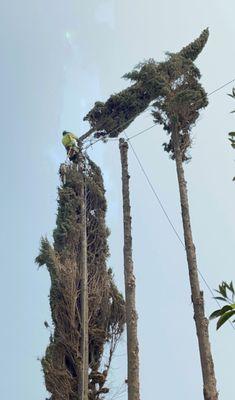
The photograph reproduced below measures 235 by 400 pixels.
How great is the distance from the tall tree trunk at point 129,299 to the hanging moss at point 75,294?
269cm

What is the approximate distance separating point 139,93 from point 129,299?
20.0ft

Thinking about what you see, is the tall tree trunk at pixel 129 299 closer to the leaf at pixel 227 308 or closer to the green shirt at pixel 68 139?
the green shirt at pixel 68 139

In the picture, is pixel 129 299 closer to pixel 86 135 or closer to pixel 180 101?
pixel 180 101

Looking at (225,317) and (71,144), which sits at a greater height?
(71,144)

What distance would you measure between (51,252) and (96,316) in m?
2.05

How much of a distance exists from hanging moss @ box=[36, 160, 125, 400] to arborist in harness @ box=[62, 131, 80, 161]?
0.43m

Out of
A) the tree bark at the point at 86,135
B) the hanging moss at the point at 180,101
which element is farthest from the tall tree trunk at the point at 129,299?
the tree bark at the point at 86,135

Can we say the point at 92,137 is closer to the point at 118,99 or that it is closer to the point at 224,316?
the point at 118,99

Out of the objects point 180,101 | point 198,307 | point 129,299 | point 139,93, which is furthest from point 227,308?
point 139,93

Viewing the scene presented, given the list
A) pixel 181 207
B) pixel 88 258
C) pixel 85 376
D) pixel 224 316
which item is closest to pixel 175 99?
pixel 181 207

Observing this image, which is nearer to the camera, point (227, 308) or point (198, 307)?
point (227, 308)

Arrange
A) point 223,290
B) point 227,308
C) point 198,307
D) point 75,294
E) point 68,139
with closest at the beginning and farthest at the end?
point 227,308 < point 223,290 < point 198,307 < point 75,294 < point 68,139

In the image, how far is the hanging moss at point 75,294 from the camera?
1334cm

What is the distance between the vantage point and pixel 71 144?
54.5 ft
